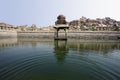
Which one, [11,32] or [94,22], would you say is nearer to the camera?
[11,32]

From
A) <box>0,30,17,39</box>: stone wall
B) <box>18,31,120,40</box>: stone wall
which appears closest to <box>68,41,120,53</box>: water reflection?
<box>18,31,120,40</box>: stone wall

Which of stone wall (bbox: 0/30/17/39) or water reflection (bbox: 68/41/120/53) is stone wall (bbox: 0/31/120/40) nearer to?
stone wall (bbox: 0/30/17/39)

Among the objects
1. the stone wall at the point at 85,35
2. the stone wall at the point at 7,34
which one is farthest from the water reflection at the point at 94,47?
the stone wall at the point at 7,34

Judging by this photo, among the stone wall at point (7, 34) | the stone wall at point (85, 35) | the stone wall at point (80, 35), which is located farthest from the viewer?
the stone wall at point (85, 35)

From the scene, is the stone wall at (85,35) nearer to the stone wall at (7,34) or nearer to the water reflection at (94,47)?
the stone wall at (7,34)

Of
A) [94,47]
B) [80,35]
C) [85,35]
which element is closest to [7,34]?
[80,35]

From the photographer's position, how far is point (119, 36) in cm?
6831

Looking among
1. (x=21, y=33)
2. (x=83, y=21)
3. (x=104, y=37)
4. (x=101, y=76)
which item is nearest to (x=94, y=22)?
(x=83, y=21)

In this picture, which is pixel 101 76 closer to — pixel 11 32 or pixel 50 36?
pixel 50 36

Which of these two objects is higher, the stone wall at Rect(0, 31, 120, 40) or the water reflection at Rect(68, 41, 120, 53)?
the stone wall at Rect(0, 31, 120, 40)

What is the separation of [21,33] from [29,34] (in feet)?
18.7

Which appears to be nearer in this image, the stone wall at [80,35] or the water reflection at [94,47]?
the water reflection at [94,47]

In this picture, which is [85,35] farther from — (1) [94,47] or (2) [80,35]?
(1) [94,47]

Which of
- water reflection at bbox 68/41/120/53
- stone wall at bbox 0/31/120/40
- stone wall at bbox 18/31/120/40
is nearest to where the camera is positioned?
water reflection at bbox 68/41/120/53
